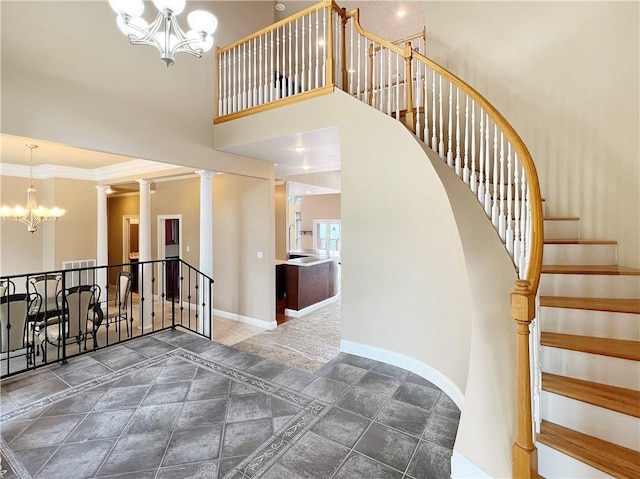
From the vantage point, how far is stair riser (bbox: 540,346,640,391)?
5.48ft

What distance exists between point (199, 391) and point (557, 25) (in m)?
5.16

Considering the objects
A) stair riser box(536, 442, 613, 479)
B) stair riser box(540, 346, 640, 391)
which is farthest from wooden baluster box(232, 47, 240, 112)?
stair riser box(536, 442, 613, 479)

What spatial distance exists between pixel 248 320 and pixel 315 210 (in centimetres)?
683

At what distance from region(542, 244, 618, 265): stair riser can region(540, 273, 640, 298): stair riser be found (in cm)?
37

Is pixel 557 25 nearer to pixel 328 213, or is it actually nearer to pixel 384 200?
pixel 384 200

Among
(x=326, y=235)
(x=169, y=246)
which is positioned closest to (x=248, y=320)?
(x=169, y=246)

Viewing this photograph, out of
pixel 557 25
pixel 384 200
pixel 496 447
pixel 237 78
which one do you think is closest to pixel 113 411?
pixel 496 447

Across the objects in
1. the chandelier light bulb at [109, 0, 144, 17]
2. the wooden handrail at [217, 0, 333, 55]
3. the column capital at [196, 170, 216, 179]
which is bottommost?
the column capital at [196, 170, 216, 179]

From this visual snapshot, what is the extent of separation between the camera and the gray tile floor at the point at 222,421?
180cm

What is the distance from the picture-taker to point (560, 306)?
2.03m

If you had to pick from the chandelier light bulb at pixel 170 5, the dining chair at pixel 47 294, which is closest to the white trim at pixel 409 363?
the chandelier light bulb at pixel 170 5

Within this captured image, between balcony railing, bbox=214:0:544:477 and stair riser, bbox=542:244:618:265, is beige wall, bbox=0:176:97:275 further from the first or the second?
stair riser, bbox=542:244:618:265

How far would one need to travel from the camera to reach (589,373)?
68.5 inches

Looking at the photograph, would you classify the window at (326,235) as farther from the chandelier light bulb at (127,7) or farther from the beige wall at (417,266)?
the chandelier light bulb at (127,7)
